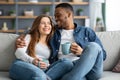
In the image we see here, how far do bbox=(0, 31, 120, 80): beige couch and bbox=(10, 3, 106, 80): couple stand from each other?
0.42 ft

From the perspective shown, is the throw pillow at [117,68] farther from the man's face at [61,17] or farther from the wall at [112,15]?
the wall at [112,15]

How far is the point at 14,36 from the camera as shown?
8.04 ft

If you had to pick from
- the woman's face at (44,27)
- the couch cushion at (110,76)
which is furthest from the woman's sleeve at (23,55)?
the couch cushion at (110,76)

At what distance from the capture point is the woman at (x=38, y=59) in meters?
2.00

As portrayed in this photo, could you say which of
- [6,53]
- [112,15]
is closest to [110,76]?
[6,53]

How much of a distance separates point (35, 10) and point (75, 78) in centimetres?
451

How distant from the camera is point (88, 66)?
1992 mm

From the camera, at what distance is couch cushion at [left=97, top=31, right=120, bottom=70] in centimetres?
243

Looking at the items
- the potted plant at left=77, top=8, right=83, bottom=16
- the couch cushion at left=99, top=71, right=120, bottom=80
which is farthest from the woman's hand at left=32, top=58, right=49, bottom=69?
the potted plant at left=77, top=8, right=83, bottom=16

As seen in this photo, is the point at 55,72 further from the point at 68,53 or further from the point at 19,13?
the point at 19,13

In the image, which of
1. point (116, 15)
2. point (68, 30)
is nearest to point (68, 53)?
point (68, 30)

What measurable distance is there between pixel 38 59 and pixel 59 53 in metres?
0.27

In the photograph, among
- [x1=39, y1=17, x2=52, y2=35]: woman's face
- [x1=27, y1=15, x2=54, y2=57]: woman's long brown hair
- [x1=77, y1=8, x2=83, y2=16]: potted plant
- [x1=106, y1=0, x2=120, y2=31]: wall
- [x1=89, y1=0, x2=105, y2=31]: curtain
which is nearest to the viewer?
[x1=27, y1=15, x2=54, y2=57]: woman's long brown hair

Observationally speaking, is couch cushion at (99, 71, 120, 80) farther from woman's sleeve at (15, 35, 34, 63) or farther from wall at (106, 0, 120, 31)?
wall at (106, 0, 120, 31)
